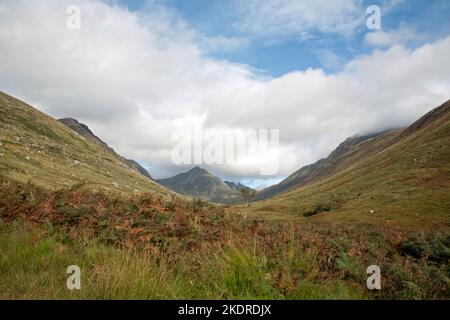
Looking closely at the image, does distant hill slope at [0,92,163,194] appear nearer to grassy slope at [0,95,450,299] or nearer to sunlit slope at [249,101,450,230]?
sunlit slope at [249,101,450,230]

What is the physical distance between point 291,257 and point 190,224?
3.88 meters

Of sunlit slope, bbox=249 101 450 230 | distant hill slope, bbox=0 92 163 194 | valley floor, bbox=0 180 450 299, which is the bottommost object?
valley floor, bbox=0 180 450 299

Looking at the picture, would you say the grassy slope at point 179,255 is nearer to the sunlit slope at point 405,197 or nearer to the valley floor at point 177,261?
the valley floor at point 177,261

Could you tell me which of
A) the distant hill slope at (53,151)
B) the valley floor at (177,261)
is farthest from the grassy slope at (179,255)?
the distant hill slope at (53,151)

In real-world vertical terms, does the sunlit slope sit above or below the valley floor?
above

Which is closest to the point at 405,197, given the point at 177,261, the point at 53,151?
the point at 177,261

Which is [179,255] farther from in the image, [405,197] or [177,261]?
[405,197]

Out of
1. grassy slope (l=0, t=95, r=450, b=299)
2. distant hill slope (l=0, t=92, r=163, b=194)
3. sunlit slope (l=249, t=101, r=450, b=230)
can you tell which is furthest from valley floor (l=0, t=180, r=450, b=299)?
distant hill slope (l=0, t=92, r=163, b=194)

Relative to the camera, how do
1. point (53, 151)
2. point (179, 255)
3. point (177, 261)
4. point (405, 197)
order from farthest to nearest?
1. point (53, 151)
2. point (405, 197)
3. point (179, 255)
4. point (177, 261)

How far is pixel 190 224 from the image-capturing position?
9586 mm

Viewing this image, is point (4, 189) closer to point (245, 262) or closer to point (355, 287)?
point (245, 262)

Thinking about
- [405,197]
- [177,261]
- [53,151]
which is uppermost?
[53,151]

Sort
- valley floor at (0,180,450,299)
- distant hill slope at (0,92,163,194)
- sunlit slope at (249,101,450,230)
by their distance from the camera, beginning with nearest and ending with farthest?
1. valley floor at (0,180,450,299)
2. sunlit slope at (249,101,450,230)
3. distant hill slope at (0,92,163,194)
